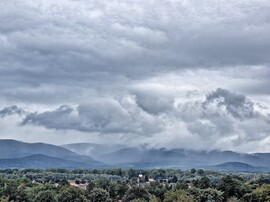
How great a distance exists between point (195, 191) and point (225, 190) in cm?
1502

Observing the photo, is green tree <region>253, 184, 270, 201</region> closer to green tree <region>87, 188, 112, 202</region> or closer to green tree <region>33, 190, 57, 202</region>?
green tree <region>87, 188, 112, 202</region>

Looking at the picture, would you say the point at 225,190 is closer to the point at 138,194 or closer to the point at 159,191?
the point at 159,191

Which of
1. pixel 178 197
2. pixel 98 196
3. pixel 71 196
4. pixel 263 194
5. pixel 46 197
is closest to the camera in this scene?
pixel 178 197

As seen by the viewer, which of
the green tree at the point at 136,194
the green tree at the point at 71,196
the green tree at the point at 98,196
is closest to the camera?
the green tree at the point at 71,196

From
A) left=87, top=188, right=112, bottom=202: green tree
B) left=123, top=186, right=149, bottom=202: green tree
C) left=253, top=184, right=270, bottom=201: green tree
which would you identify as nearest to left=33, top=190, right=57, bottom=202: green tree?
left=87, top=188, right=112, bottom=202: green tree

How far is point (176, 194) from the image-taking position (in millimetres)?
112250

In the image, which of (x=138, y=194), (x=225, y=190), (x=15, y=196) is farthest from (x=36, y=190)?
(x=225, y=190)

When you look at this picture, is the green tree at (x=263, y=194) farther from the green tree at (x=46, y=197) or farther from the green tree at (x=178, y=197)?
the green tree at (x=46, y=197)

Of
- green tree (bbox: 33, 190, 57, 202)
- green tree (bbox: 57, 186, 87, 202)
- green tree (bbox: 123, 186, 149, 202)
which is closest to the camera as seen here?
green tree (bbox: 33, 190, 57, 202)

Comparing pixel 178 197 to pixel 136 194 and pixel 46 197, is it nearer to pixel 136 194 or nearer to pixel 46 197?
pixel 136 194

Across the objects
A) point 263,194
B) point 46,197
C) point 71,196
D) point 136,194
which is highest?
point 263,194

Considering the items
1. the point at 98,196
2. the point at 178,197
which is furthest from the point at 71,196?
the point at 178,197

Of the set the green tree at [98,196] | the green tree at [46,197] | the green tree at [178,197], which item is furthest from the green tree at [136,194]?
the green tree at [46,197]

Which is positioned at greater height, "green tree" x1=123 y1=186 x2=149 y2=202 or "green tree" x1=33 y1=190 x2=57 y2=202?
"green tree" x1=123 y1=186 x2=149 y2=202
